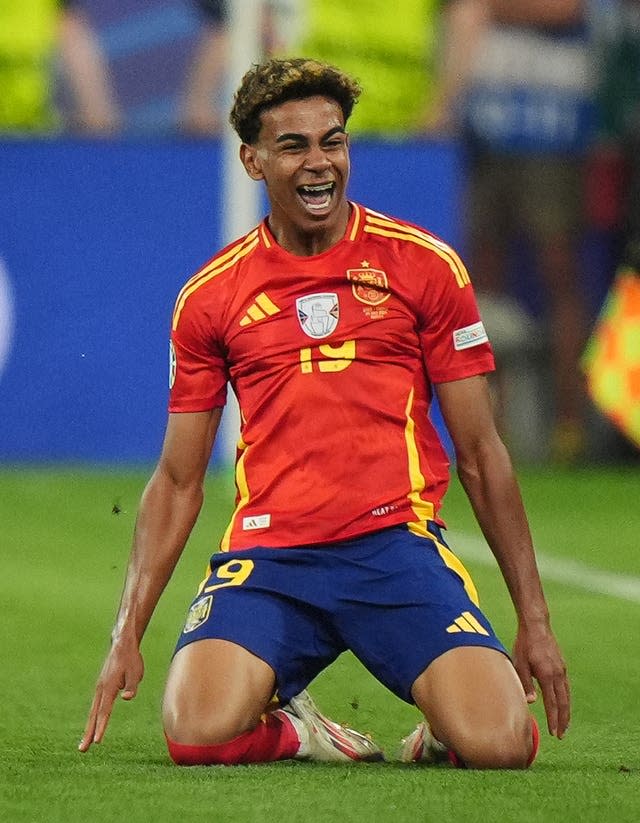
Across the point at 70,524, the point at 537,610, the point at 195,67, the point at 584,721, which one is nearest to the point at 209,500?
the point at 70,524

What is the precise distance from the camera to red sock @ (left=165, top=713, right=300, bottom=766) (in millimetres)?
5184

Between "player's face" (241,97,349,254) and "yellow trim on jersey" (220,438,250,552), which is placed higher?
"player's face" (241,97,349,254)

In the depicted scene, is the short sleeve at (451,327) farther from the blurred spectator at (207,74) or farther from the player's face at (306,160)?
the blurred spectator at (207,74)

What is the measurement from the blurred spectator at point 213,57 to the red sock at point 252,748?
25.8ft

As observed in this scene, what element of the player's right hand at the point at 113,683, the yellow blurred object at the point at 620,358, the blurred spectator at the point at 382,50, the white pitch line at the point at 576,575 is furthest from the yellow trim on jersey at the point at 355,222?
the blurred spectator at the point at 382,50

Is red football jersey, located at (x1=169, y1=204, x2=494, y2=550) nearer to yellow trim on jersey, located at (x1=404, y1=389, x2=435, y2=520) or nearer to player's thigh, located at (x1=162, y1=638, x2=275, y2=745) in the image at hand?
yellow trim on jersey, located at (x1=404, y1=389, x2=435, y2=520)

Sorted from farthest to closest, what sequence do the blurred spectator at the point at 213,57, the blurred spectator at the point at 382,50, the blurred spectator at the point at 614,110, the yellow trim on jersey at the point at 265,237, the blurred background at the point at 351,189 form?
the blurred spectator at the point at 614,110, the blurred spectator at the point at 382,50, the blurred spectator at the point at 213,57, the blurred background at the point at 351,189, the yellow trim on jersey at the point at 265,237

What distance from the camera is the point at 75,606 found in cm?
805

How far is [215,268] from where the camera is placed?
5.62 metres

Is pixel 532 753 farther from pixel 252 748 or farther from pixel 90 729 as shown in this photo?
pixel 90 729

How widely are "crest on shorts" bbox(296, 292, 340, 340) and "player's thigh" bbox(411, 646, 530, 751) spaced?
865 mm

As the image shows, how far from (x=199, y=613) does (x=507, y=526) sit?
0.79 metres

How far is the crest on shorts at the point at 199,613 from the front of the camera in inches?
214

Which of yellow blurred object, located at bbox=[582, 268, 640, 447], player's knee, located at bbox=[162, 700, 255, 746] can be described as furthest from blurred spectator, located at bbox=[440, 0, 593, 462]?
player's knee, located at bbox=[162, 700, 255, 746]
